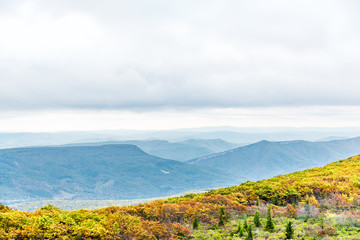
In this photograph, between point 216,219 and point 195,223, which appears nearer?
point 195,223

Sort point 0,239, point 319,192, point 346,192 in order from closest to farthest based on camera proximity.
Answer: point 0,239, point 346,192, point 319,192

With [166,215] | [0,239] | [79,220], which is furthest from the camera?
[166,215]

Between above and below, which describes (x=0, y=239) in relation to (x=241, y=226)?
above

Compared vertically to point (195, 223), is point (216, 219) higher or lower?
lower

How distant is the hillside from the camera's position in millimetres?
16344

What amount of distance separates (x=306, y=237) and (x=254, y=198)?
10.9 metres

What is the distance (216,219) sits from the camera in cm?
2308

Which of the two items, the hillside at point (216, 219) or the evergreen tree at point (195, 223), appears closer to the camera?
the hillside at point (216, 219)

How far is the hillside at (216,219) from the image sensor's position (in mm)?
16344

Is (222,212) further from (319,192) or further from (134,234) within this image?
(319,192)

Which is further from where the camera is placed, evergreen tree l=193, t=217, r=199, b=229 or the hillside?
evergreen tree l=193, t=217, r=199, b=229

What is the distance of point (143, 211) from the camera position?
2297cm

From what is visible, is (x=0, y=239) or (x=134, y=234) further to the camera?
(x=134, y=234)

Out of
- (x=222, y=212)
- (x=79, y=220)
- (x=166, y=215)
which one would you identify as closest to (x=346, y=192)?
(x=222, y=212)
